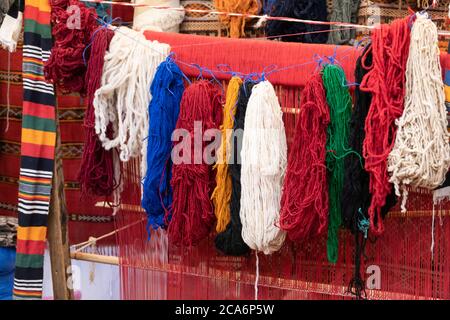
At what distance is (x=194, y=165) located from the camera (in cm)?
231

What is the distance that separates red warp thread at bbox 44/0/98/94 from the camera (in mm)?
2408

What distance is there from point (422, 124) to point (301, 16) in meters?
0.99

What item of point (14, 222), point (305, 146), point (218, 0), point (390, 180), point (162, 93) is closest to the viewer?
point (390, 180)

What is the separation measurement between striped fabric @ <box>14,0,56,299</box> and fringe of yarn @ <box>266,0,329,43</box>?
95 cm

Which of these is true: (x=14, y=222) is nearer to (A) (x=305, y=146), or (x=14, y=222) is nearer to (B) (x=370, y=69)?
(A) (x=305, y=146)

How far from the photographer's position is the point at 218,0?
2975mm

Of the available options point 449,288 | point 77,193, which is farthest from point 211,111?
point 77,193

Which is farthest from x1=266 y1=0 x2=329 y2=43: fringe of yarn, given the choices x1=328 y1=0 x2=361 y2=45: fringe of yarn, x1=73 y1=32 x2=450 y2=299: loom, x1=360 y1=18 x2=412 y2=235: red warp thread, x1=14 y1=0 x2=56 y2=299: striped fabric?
x1=14 y1=0 x2=56 y2=299: striped fabric

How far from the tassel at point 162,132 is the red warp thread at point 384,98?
0.67 m

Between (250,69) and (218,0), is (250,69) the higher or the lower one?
the lower one

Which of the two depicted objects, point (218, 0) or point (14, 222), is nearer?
point (218, 0)

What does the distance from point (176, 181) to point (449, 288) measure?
101cm

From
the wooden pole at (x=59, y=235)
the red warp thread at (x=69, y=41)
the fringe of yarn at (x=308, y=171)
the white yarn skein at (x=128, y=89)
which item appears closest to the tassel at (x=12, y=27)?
the red warp thread at (x=69, y=41)

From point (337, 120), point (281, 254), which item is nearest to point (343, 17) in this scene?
point (337, 120)
